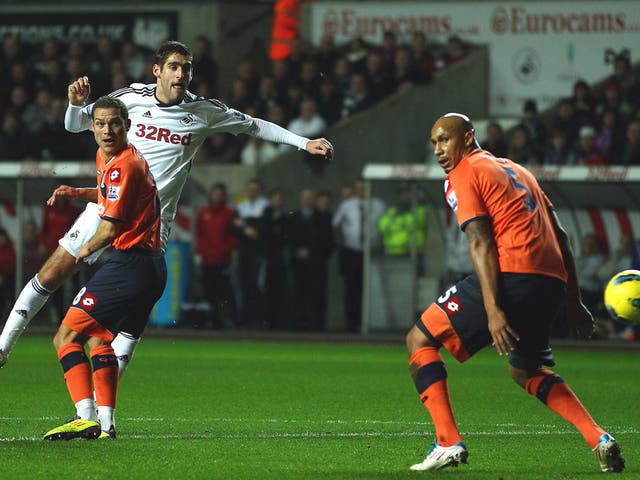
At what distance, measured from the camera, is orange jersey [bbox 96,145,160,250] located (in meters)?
7.79

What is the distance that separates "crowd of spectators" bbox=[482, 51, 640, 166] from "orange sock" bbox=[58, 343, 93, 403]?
11691 millimetres

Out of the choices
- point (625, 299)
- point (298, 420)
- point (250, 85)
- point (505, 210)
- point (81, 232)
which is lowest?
point (298, 420)

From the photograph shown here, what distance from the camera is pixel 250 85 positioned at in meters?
22.7

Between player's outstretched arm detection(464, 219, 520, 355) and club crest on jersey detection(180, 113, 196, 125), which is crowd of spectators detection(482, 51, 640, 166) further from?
player's outstretched arm detection(464, 219, 520, 355)

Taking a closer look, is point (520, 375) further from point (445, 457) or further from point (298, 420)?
point (298, 420)

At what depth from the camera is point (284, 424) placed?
924cm

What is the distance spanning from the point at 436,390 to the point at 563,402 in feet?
2.27

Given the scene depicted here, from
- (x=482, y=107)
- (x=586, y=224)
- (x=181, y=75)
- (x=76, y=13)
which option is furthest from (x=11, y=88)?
(x=181, y=75)

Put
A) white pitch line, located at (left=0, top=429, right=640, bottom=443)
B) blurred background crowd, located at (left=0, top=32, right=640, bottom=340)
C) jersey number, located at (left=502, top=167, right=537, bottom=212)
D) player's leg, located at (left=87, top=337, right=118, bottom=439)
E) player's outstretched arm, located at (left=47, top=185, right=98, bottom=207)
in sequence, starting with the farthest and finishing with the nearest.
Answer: blurred background crowd, located at (left=0, top=32, right=640, bottom=340), player's outstretched arm, located at (left=47, top=185, right=98, bottom=207), white pitch line, located at (left=0, top=429, right=640, bottom=443), player's leg, located at (left=87, top=337, right=118, bottom=439), jersey number, located at (left=502, top=167, right=537, bottom=212)

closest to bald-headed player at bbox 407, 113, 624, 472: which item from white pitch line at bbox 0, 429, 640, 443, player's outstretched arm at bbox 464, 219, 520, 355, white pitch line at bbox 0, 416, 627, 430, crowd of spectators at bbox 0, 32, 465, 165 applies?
player's outstretched arm at bbox 464, 219, 520, 355

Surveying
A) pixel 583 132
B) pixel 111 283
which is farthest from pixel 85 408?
pixel 583 132

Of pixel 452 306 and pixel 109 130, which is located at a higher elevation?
pixel 109 130

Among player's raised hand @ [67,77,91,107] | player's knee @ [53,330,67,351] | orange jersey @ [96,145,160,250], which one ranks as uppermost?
player's raised hand @ [67,77,91,107]

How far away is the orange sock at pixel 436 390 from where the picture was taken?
271 inches
